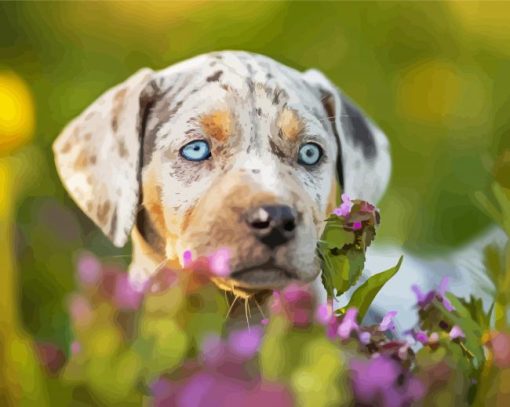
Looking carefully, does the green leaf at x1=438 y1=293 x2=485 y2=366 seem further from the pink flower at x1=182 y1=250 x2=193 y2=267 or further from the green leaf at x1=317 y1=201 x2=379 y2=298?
the pink flower at x1=182 y1=250 x2=193 y2=267

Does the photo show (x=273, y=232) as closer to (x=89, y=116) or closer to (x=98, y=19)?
(x=89, y=116)

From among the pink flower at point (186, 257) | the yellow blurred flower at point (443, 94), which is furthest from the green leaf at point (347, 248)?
the yellow blurred flower at point (443, 94)

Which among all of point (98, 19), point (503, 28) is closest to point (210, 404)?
point (98, 19)

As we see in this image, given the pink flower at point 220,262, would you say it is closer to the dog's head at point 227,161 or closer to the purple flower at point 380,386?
the dog's head at point 227,161

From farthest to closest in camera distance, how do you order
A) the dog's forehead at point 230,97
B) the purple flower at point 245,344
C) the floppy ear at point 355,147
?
the floppy ear at point 355,147 < the dog's forehead at point 230,97 < the purple flower at point 245,344

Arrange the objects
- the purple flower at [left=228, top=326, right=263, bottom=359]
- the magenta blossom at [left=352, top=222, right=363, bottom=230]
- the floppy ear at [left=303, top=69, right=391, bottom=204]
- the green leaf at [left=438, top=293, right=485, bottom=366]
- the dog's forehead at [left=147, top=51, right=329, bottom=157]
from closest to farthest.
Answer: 1. the purple flower at [left=228, top=326, right=263, bottom=359]
2. the green leaf at [left=438, top=293, right=485, bottom=366]
3. the magenta blossom at [left=352, top=222, right=363, bottom=230]
4. the dog's forehead at [left=147, top=51, right=329, bottom=157]
5. the floppy ear at [left=303, top=69, right=391, bottom=204]

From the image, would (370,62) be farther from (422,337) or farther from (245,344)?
(245,344)

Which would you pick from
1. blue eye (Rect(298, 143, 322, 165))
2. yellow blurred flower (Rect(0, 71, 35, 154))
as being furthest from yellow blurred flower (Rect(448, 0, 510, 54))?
yellow blurred flower (Rect(0, 71, 35, 154))
